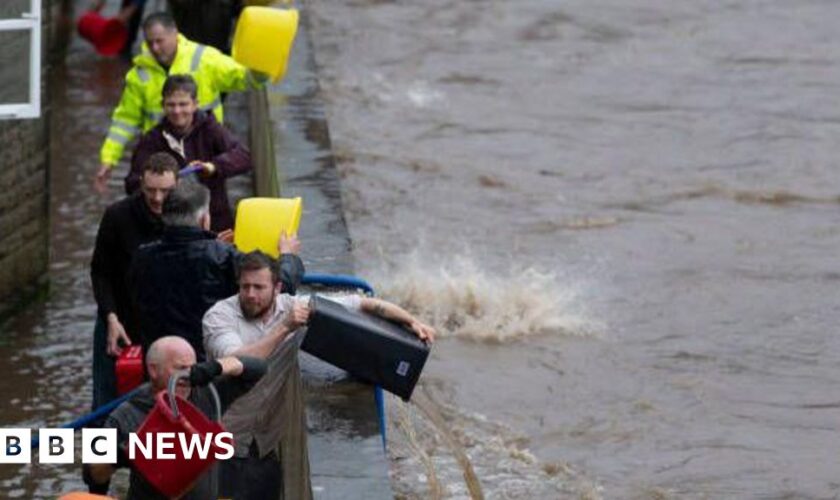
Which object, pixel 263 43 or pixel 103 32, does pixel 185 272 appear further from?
pixel 103 32

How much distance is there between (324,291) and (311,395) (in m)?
0.95

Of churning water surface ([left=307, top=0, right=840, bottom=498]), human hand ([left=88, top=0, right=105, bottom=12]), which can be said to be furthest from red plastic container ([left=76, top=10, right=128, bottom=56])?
churning water surface ([left=307, top=0, right=840, bottom=498])

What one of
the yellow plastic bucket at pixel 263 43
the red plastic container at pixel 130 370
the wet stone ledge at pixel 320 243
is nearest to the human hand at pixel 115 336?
the red plastic container at pixel 130 370

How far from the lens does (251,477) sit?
8000 mm

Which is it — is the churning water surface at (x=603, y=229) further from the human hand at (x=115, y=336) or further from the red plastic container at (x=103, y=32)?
the red plastic container at (x=103, y=32)

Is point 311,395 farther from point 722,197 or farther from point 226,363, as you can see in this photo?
point 722,197

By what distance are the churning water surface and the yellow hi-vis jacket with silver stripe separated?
1.79 meters

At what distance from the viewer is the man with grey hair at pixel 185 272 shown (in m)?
8.46

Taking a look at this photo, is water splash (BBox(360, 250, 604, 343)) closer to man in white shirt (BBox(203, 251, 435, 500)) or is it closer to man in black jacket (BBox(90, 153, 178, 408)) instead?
man in black jacket (BBox(90, 153, 178, 408))

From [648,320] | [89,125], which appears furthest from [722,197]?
[89,125]

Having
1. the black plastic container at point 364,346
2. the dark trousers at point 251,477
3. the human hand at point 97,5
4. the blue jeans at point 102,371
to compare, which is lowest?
the human hand at point 97,5

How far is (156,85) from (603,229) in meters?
5.58

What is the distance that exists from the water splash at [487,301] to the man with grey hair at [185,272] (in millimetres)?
4794

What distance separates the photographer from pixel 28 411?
10.5 m
